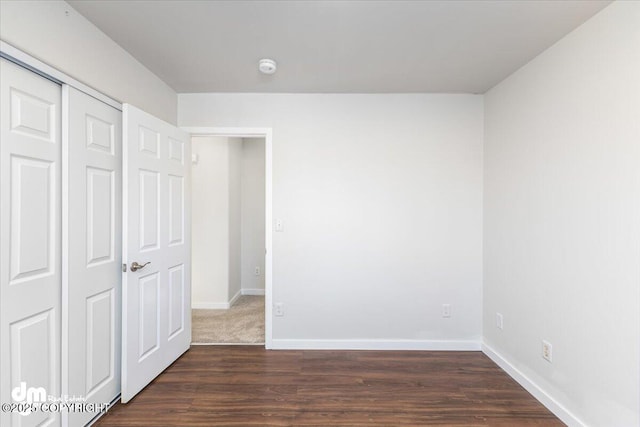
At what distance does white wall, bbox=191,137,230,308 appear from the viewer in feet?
12.9

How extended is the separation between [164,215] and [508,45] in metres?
2.78

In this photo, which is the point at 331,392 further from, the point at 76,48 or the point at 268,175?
the point at 76,48

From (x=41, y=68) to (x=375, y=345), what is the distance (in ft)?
10.0

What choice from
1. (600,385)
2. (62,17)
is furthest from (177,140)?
(600,385)

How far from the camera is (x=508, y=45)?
76.9 inches

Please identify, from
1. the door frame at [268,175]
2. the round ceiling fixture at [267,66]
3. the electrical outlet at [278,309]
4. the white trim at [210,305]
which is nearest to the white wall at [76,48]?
the door frame at [268,175]

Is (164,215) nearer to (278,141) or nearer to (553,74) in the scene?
(278,141)

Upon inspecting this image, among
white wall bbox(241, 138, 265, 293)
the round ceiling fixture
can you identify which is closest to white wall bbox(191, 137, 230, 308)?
white wall bbox(241, 138, 265, 293)

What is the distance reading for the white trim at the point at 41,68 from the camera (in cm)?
130

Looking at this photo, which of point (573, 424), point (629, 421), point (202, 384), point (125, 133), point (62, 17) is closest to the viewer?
point (629, 421)

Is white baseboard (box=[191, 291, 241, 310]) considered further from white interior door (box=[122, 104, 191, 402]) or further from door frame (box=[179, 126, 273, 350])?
door frame (box=[179, 126, 273, 350])

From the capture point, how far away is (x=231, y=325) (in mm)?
3365

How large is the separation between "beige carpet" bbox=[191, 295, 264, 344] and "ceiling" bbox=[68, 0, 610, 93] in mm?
2474

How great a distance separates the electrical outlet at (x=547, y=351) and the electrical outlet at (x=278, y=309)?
81.5 inches
